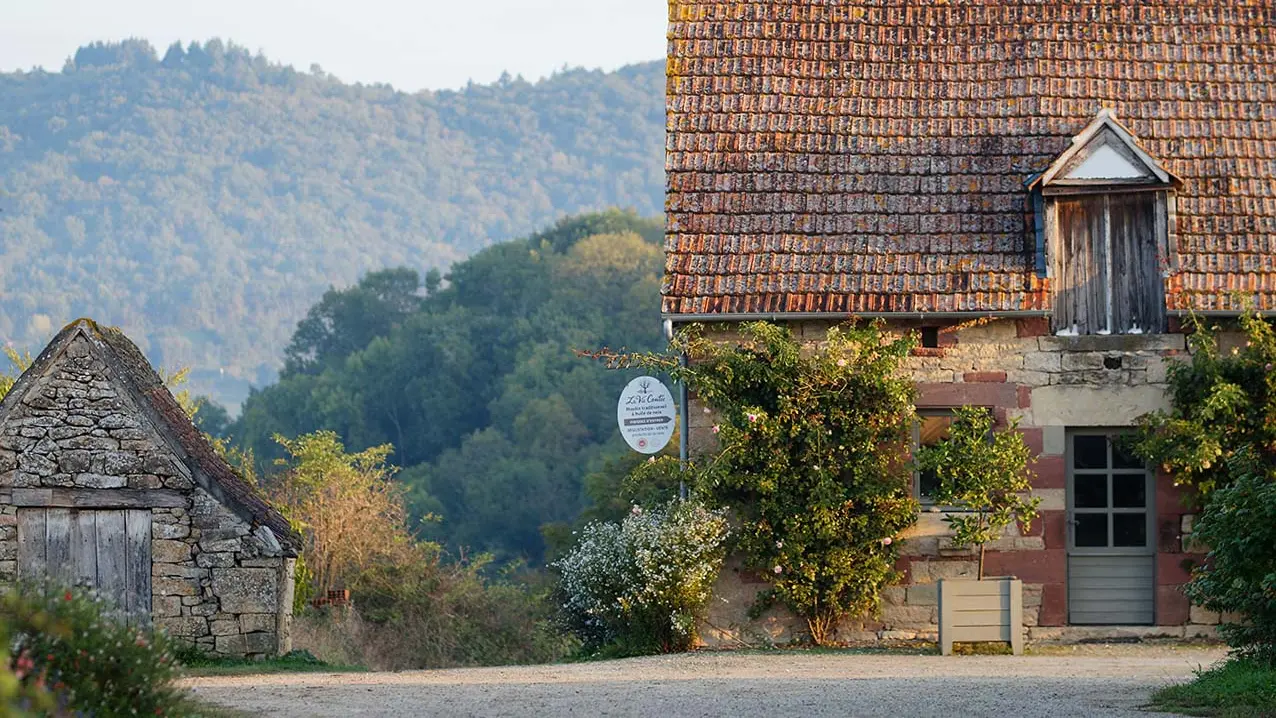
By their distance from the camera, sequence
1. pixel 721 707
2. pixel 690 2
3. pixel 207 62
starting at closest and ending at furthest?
pixel 721 707 → pixel 690 2 → pixel 207 62

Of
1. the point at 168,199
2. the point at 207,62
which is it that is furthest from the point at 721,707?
the point at 207,62

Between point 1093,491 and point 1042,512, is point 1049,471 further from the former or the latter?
point 1093,491

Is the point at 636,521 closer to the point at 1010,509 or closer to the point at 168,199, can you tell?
the point at 1010,509

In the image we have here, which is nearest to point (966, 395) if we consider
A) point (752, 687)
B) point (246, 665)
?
point (752, 687)

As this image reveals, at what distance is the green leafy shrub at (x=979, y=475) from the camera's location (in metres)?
16.7

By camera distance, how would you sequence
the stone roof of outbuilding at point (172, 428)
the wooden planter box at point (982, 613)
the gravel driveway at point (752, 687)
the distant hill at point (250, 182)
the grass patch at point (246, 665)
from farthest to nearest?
the distant hill at point (250, 182), the stone roof of outbuilding at point (172, 428), the wooden planter box at point (982, 613), the grass patch at point (246, 665), the gravel driveway at point (752, 687)

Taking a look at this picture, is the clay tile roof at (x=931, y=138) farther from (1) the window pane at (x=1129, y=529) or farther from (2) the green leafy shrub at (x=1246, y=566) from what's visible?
(2) the green leafy shrub at (x=1246, y=566)

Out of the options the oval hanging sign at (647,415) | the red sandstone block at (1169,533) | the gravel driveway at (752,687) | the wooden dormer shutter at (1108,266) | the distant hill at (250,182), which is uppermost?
the distant hill at (250,182)

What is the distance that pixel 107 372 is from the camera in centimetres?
1659

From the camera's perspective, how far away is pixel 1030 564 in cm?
1722

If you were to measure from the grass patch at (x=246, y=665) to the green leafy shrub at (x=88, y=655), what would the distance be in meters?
5.50

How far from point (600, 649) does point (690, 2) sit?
21.5 ft

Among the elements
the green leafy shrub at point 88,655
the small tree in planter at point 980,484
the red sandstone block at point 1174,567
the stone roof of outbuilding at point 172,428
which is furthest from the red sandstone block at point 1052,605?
the green leafy shrub at point 88,655

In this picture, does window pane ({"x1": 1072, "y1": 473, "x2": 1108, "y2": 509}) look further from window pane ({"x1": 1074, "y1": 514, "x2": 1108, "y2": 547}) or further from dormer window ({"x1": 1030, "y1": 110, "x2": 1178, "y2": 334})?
dormer window ({"x1": 1030, "y1": 110, "x2": 1178, "y2": 334})
